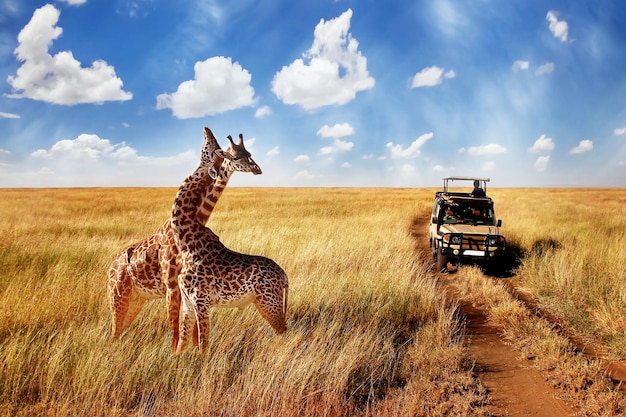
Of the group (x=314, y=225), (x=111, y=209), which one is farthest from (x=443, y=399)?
(x=111, y=209)

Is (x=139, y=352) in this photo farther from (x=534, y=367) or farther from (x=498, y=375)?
(x=534, y=367)

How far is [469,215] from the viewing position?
11945 mm

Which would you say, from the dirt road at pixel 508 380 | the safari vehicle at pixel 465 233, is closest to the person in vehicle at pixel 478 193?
the safari vehicle at pixel 465 233

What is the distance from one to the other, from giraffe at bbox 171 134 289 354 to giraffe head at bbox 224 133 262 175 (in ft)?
0.75

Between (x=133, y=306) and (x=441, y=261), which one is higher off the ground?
(x=133, y=306)

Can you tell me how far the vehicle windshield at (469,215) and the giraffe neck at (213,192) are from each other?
9.37m

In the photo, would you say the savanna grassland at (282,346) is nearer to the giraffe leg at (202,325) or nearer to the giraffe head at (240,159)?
the giraffe leg at (202,325)

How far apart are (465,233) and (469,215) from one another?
1506 millimetres

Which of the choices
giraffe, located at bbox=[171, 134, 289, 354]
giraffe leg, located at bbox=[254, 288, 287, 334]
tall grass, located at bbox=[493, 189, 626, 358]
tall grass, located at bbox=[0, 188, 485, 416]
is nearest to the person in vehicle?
tall grass, located at bbox=[493, 189, 626, 358]

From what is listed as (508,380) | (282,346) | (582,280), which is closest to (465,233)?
(582,280)

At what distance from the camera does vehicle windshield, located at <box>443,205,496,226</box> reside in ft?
38.4

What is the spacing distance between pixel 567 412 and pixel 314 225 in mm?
13145

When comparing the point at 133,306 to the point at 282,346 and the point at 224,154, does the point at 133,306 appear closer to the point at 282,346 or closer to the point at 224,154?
the point at 282,346

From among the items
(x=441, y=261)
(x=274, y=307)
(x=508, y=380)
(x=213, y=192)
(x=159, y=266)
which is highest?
(x=213, y=192)
